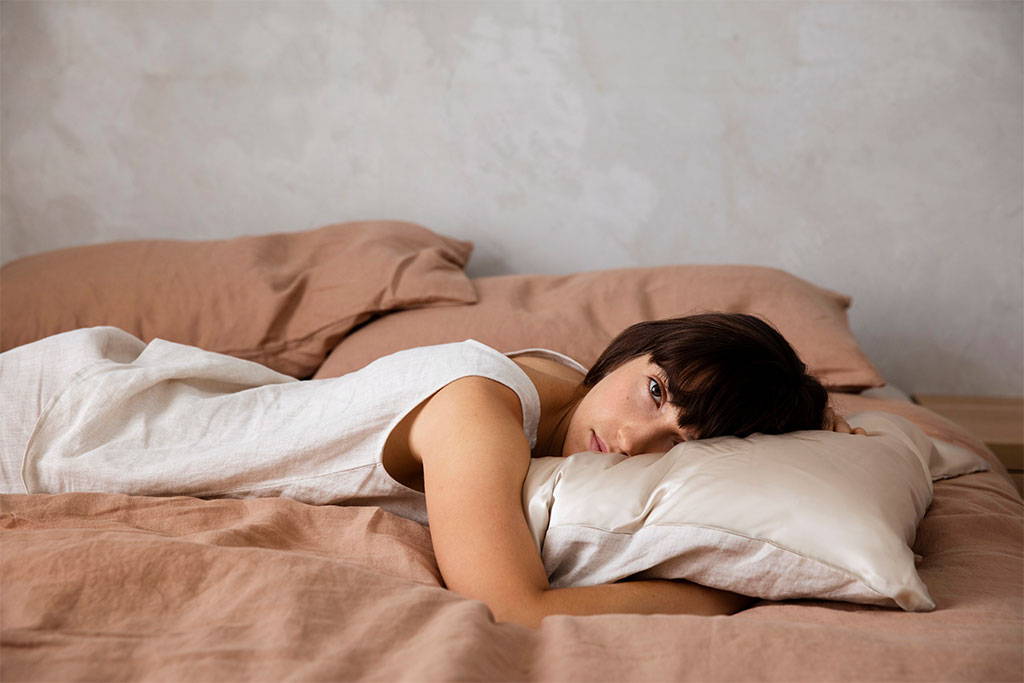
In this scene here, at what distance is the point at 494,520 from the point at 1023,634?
1.55ft

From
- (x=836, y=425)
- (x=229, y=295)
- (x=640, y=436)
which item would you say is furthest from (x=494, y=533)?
(x=229, y=295)

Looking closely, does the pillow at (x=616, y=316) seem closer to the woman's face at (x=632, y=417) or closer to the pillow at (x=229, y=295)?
the pillow at (x=229, y=295)

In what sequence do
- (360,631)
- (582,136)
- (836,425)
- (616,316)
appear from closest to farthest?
(360,631) < (836,425) < (616,316) < (582,136)

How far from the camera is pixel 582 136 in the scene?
2232 mm

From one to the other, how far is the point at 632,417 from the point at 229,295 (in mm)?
1036

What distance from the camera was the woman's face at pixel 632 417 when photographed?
110 cm

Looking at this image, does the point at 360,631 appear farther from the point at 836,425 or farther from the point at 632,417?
the point at 836,425

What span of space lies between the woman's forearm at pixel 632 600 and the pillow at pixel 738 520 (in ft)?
0.06

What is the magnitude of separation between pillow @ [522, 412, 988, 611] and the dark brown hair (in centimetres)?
6

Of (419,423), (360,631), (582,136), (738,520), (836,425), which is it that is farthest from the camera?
(582,136)

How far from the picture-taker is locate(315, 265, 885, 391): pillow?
1691 millimetres

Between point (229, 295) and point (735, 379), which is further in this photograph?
point (229, 295)

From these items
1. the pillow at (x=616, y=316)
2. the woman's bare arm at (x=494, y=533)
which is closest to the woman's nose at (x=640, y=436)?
the woman's bare arm at (x=494, y=533)

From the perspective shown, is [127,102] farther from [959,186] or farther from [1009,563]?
[1009,563]
